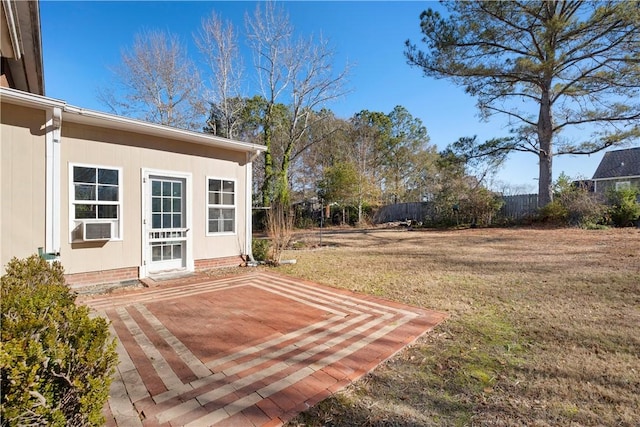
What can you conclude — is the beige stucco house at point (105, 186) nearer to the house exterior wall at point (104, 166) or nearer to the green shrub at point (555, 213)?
the house exterior wall at point (104, 166)

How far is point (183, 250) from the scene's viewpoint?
6.06m

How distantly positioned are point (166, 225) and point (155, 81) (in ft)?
43.4

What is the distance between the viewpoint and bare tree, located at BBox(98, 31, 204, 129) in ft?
48.7

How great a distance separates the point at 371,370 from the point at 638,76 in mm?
15392

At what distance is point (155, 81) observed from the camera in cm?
1533

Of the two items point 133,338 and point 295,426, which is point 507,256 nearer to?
point 295,426

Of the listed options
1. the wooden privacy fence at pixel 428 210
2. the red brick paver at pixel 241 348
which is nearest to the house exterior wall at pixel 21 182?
the red brick paver at pixel 241 348

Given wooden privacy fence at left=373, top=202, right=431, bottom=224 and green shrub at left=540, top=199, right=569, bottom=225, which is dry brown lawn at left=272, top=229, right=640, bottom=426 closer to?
green shrub at left=540, top=199, right=569, bottom=225

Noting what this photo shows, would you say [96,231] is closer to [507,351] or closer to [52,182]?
[52,182]

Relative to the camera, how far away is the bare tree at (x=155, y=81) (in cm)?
1484

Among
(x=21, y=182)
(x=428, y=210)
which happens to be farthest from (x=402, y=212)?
(x=21, y=182)

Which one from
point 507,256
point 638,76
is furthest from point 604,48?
point 507,256

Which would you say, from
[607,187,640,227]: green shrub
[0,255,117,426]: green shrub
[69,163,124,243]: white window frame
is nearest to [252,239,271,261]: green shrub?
[69,163,124,243]: white window frame

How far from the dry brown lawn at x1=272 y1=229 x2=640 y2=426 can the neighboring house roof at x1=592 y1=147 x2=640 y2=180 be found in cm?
2240
